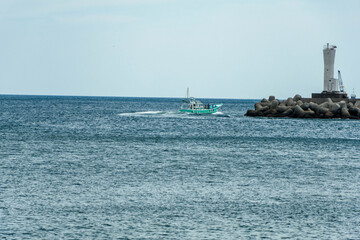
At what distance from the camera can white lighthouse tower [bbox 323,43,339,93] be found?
89.4 meters

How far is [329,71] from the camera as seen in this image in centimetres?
9050

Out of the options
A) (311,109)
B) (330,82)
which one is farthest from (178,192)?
(330,82)

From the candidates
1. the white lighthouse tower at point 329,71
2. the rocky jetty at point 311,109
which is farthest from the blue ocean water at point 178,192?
the white lighthouse tower at point 329,71

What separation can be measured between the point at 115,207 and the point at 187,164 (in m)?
12.2

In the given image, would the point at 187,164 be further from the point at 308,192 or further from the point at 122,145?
the point at 122,145

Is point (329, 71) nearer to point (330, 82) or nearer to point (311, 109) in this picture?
point (330, 82)

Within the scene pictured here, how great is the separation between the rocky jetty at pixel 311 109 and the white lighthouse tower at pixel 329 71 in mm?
6652

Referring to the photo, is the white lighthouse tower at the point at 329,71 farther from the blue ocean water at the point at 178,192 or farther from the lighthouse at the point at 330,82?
the blue ocean water at the point at 178,192

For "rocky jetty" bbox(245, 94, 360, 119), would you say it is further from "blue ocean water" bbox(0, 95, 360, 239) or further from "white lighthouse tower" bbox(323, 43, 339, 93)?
"blue ocean water" bbox(0, 95, 360, 239)

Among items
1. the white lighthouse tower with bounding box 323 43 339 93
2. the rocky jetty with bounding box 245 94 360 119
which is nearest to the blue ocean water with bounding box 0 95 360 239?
the rocky jetty with bounding box 245 94 360 119

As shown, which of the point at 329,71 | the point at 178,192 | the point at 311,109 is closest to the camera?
the point at 178,192

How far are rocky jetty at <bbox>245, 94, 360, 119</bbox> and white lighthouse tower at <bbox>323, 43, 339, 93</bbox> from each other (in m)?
6.65

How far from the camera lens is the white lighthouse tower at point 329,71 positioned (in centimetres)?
8938

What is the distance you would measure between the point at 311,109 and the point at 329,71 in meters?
13.4
